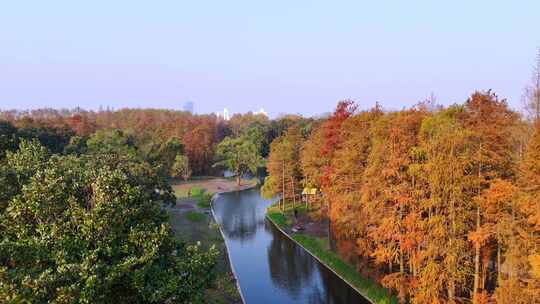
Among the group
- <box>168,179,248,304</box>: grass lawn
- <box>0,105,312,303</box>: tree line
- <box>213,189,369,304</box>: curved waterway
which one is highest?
<box>0,105,312,303</box>: tree line

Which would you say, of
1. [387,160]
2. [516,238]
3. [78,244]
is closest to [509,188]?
[516,238]

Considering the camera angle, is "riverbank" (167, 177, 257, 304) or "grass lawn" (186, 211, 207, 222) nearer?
"riverbank" (167, 177, 257, 304)

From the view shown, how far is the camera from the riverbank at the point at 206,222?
27.0 meters

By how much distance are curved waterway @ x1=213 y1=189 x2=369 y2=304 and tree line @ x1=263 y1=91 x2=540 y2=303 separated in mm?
4769

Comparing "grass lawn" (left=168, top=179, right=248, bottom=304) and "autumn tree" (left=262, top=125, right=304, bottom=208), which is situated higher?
"autumn tree" (left=262, top=125, right=304, bottom=208)

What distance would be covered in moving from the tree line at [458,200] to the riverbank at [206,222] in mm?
9417

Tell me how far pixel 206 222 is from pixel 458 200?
31066 mm

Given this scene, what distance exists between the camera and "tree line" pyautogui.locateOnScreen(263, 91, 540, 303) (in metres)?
16.7

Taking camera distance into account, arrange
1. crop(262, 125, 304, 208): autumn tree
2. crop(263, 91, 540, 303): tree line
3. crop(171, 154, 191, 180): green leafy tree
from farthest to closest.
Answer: crop(171, 154, 191, 180): green leafy tree, crop(262, 125, 304, 208): autumn tree, crop(263, 91, 540, 303): tree line

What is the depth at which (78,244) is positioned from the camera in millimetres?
11812

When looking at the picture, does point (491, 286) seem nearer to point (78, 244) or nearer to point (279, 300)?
point (279, 300)

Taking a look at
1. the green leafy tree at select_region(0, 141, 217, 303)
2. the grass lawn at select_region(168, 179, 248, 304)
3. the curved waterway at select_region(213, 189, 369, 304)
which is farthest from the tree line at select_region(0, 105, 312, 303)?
the curved waterway at select_region(213, 189, 369, 304)

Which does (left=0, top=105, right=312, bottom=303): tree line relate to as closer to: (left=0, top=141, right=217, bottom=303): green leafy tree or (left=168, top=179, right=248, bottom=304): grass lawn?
(left=0, top=141, right=217, bottom=303): green leafy tree

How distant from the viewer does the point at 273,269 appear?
33.4 meters
